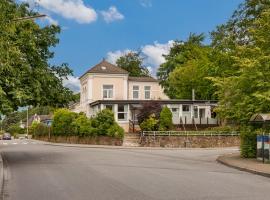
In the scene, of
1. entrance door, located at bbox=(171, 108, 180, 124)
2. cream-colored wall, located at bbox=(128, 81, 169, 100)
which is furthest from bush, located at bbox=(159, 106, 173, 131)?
cream-colored wall, located at bbox=(128, 81, 169, 100)

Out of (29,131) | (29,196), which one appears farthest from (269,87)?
(29,131)

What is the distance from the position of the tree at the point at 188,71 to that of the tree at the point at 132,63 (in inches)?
663

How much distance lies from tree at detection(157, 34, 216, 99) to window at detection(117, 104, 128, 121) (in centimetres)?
1012

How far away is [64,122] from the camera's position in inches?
2378

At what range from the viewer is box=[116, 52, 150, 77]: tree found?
102688 millimetres

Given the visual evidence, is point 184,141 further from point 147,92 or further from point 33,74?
point 147,92

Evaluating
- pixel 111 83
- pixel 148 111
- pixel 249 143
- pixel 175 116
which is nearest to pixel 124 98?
pixel 111 83

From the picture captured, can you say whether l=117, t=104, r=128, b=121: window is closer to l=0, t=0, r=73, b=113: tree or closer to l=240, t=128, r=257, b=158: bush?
l=0, t=0, r=73, b=113: tree

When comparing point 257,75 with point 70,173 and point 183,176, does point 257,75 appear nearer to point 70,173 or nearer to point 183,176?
point 183,176

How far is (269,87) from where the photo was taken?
25969 mm

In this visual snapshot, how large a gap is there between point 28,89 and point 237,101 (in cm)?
1111

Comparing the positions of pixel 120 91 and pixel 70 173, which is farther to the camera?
pixel 120 91

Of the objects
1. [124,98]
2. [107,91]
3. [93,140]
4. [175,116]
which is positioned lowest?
[93,140]

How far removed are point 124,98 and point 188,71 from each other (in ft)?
31.6
